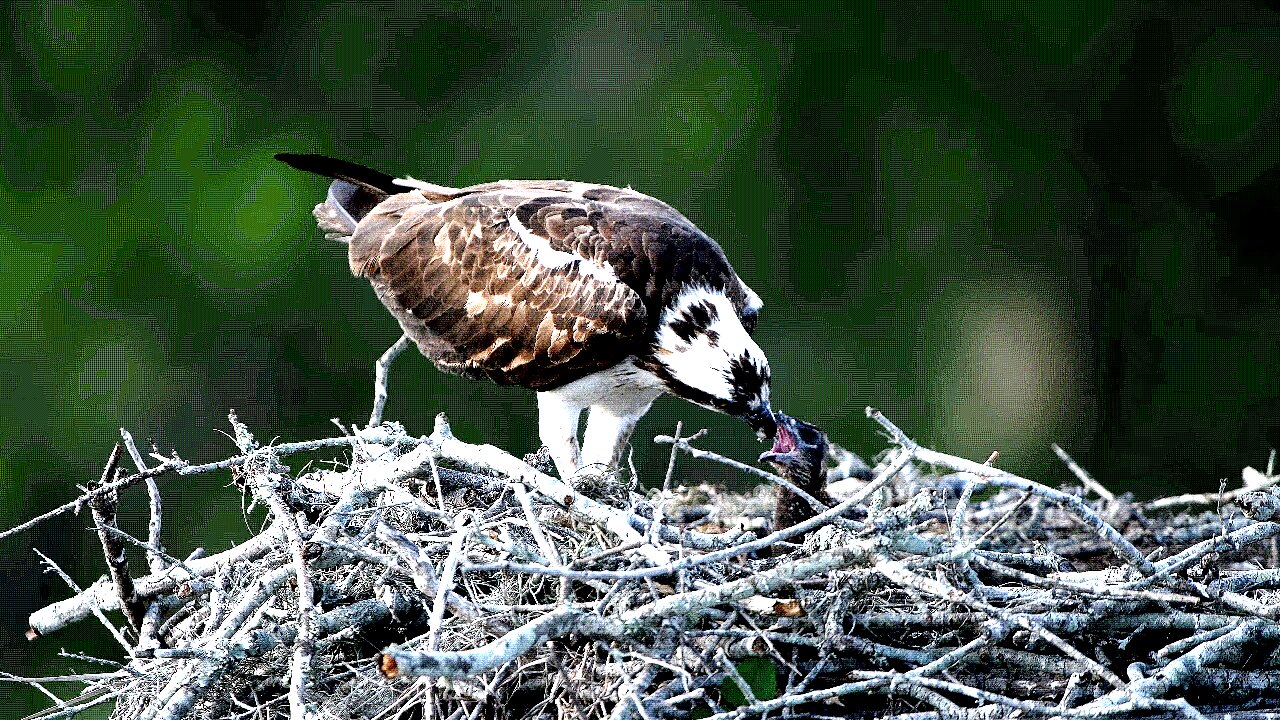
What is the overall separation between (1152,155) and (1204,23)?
0.85m

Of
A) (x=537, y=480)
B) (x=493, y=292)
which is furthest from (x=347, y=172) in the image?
(x=537, y=480)

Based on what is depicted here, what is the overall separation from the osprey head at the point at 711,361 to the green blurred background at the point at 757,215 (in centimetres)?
452

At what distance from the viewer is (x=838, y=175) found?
1089 cm

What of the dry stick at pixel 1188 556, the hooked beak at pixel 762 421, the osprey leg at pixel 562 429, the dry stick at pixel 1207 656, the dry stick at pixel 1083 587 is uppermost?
the dry stick at pixel 1188 556

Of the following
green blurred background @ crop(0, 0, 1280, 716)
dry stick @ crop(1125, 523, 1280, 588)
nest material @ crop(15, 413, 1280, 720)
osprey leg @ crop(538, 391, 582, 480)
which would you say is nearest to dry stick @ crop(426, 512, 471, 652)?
nest material @ crop(15, 413, 1280, 720)

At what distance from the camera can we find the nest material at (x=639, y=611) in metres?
3.51

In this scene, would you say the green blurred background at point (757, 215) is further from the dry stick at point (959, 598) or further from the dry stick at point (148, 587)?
the dry stick at point (959, 598)

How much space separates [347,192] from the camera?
6.03 metres

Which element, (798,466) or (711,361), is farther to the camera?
(711,361)

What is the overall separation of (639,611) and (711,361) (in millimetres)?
1657

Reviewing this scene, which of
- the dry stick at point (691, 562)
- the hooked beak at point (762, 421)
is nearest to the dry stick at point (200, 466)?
the dry stick at point (691, 562)

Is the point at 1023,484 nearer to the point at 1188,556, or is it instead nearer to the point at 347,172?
the point at 1188,556

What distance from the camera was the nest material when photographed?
3512 millimetres

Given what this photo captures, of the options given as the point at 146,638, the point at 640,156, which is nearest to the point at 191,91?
the point at 640,156
